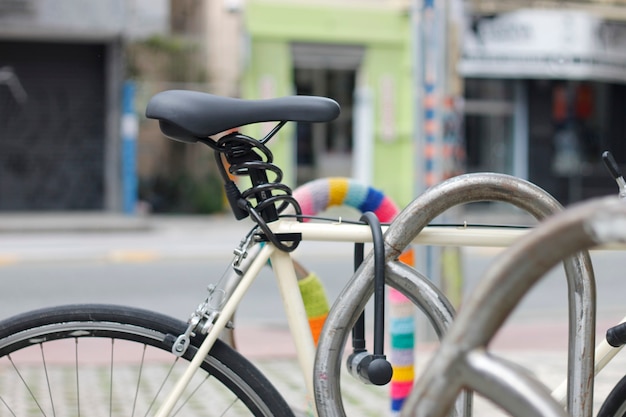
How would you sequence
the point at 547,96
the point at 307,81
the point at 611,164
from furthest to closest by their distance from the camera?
1. the point at 547,96
2. the point at 307,81
3. the point at 611,164

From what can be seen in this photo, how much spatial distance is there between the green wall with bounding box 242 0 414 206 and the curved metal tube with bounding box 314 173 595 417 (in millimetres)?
18033

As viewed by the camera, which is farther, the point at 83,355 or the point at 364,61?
the point at 364,61

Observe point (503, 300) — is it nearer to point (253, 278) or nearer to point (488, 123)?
point (253, 278)

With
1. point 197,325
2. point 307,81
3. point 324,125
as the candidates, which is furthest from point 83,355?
point 307,81

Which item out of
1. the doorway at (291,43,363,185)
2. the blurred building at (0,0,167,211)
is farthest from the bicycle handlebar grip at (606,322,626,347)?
the doorway at (291,43,363,185)

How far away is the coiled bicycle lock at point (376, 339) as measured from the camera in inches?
83.6

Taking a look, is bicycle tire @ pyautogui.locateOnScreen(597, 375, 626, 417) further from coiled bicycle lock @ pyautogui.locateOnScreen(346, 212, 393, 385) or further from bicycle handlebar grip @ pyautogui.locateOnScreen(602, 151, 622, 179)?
coiled bicycle lock @ pyautogui.locateOnScreen(346, 212, 393, 385)

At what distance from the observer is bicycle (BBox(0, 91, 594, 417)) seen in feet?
7.06

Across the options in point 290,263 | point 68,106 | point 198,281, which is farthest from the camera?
point 68,106

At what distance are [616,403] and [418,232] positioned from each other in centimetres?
75

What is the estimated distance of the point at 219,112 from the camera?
7.16ft

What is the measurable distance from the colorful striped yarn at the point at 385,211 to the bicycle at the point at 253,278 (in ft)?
2.42

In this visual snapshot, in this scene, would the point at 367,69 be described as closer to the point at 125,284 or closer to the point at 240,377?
the point at 125,284

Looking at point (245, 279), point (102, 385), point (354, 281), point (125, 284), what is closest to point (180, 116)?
point (245, 279)
